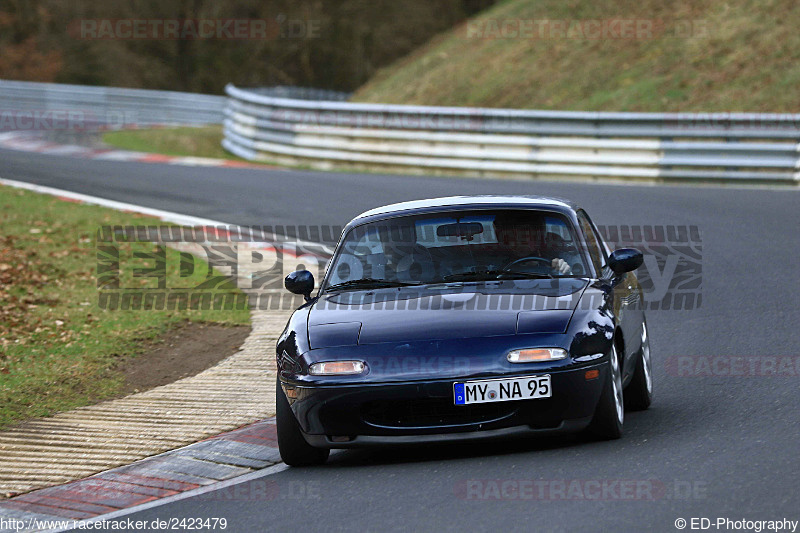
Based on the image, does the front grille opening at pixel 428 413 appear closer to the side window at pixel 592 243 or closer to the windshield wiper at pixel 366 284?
the windshield wiper at pixel 366 284

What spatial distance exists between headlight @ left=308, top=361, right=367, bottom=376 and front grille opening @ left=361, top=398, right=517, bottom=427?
19 centimetres

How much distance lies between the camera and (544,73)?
100ft

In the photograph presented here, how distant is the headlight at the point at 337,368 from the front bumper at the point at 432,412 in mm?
82

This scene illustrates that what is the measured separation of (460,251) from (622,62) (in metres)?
22.4

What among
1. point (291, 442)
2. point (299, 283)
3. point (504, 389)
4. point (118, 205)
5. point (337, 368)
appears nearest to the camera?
point (504, 389)

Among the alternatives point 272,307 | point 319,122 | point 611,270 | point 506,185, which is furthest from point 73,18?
point 611,270

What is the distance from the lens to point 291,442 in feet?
22.8

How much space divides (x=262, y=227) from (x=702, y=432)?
10015 millimetres

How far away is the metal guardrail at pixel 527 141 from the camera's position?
19.7m

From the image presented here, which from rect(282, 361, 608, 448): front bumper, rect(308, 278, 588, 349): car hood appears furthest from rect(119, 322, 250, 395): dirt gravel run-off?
rect(282, 361, 608, 448): front bumper

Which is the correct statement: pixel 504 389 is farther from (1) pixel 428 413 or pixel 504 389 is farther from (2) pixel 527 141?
(2) pixel 527 141

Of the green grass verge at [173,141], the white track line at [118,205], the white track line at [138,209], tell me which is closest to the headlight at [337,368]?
the white track line at [138,209]

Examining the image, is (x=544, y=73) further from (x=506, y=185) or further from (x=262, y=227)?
(x=262, y=227)

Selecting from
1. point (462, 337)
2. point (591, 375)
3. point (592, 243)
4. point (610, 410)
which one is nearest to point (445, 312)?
point (462, 337)
